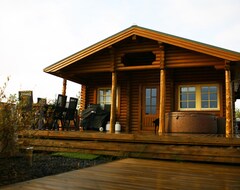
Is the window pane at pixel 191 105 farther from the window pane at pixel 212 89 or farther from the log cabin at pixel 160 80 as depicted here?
the window pane at pixel 212 89

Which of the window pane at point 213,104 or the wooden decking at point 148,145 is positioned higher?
the window pane at point 213,104

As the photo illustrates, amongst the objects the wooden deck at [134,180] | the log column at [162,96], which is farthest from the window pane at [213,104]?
the wooden deck at [134,180]

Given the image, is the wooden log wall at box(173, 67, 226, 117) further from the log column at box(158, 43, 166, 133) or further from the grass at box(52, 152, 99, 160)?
the grass at box(52, 152, 99, 160)

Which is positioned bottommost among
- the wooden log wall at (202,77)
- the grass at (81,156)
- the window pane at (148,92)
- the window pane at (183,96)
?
the grass at (81,156)

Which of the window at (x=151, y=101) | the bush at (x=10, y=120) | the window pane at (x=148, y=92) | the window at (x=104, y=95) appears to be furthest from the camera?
the window at (x=104, y=95)

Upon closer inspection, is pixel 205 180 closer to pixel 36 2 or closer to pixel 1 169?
pixel 1 169

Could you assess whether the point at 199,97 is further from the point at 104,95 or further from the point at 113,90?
the point at 104,95

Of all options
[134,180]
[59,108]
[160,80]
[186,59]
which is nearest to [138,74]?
[160,80]

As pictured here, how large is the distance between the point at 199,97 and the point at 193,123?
2.47 metres

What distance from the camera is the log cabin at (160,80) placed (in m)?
6.91

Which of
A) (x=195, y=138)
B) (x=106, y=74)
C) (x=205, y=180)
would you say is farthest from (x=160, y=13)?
(x=205, y=180)

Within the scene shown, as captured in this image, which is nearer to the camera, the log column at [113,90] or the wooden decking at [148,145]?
the wooden decking at [148,145]

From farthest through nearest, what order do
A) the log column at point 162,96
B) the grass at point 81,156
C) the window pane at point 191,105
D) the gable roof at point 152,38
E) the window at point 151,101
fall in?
the window at point 151,101 < the window pane at point 191,105 < the log column at point 162,96 < the gable roof at point 152,38 < the grass at point 81,156

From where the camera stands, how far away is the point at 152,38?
7605 millimetres
